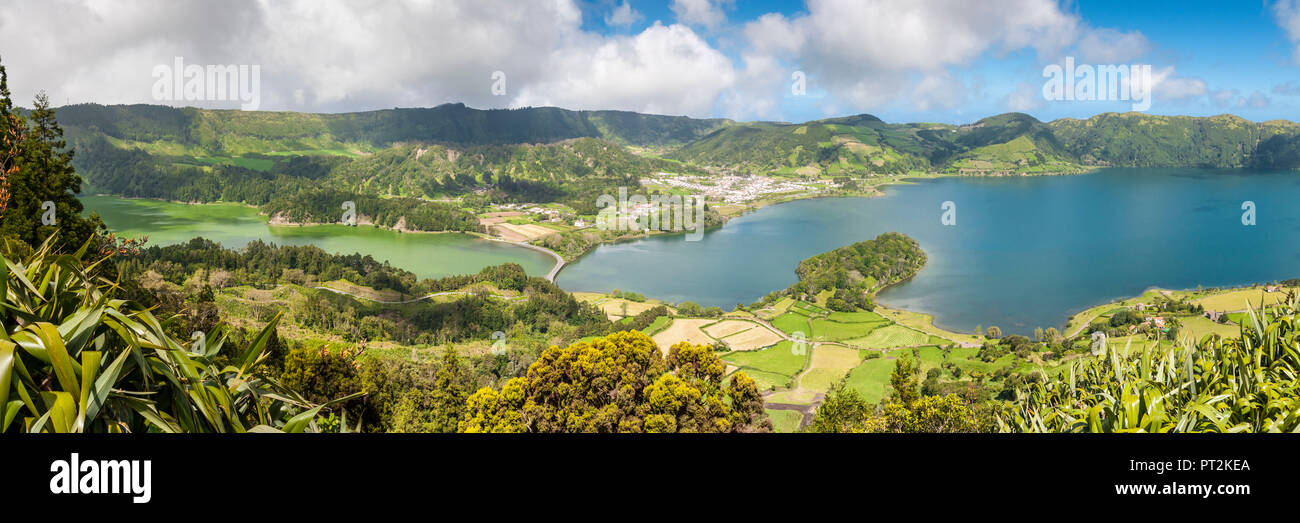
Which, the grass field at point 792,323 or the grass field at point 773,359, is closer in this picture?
the grass field at point 773,359

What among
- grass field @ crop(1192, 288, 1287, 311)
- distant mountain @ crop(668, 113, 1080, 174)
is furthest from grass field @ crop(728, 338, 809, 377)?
distant mountain @ crop(668, 113, 1080, 174)

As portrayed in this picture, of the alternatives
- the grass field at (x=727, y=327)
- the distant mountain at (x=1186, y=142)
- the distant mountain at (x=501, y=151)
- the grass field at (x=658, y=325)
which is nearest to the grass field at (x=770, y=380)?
the grass field at (x=727, y=327)

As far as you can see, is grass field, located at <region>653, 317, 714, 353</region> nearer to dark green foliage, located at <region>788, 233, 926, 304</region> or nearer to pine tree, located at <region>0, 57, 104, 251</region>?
dark green foliage, located at <region>788, 233, 926, 304</region>

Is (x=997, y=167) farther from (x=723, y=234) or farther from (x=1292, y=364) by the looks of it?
(x=1292, y=364)

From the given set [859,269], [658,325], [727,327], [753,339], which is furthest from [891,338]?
[859,269]

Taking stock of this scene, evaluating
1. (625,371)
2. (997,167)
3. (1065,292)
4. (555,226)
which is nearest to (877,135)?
(997,167)

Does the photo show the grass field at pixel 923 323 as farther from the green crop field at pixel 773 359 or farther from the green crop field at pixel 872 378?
the green crop field at pixel 773 359
